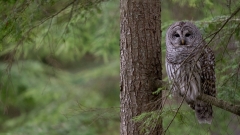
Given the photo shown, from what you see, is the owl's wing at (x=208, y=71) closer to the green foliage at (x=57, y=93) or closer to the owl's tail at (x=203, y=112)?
the owl's tail at (x=203, y=112)

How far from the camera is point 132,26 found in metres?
5.99

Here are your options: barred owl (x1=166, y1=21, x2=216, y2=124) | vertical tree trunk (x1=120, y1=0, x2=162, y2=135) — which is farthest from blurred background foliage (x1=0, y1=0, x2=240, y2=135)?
vertical tree trunk (x1=120, y1=0, x2=162, y2=135)

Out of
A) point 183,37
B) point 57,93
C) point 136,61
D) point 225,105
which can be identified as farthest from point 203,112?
point 57,93

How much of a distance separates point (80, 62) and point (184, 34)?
11.2 meters

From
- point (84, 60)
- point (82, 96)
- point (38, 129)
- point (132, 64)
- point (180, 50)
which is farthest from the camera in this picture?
point (84, 60)

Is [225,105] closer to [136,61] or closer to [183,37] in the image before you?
[136,61]

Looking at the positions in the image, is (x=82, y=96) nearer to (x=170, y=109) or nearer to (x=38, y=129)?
(x=38, y=129)

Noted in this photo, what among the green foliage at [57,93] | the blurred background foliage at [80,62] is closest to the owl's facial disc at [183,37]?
the blurred background foliage at [80,62]

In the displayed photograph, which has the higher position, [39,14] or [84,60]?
[39,14]

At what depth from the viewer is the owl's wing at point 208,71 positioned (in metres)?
6.29

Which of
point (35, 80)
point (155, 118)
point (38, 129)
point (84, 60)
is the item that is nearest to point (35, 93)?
point (35, 80)

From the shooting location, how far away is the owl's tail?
664 centimetres

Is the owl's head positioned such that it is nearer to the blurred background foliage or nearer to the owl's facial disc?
the owl's facial disc

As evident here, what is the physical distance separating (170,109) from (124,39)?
1.24 metres
